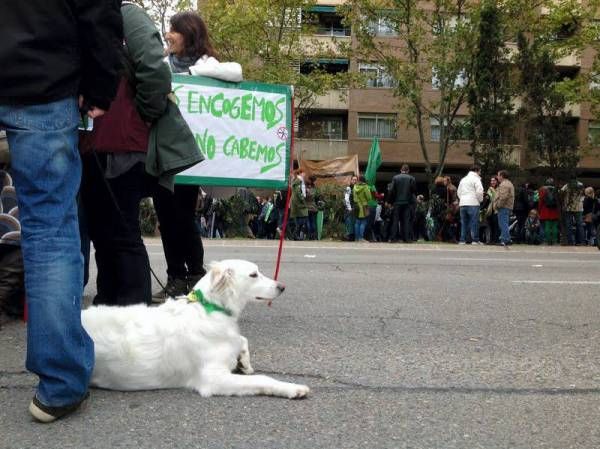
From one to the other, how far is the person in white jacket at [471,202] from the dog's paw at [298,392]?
577 inches

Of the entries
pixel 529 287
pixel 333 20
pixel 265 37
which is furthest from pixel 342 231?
pixel 333 20

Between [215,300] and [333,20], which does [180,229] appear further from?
[333,20]

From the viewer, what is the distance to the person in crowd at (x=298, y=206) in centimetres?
1747

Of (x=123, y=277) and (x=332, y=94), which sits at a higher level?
(x=332, y=94)

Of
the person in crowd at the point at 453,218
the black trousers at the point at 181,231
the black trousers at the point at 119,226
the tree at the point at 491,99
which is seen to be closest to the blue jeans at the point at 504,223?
the person in crowd at the point at 453,218

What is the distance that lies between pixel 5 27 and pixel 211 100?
2.32m

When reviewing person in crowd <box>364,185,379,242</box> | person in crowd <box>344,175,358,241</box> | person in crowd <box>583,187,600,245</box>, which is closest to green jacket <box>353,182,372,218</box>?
person in crowd <box>344,175,358,241</box>

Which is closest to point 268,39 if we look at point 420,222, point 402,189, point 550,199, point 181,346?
point 420,222

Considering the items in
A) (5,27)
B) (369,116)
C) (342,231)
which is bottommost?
(342,231)

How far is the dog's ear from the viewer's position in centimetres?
334

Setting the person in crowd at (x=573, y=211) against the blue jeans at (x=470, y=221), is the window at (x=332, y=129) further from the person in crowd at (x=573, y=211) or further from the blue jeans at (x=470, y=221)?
the blue jeans at (x=470, y=221)

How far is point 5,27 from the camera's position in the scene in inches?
101

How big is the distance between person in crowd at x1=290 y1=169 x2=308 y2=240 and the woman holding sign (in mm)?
12174

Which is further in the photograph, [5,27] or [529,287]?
[529,287]
